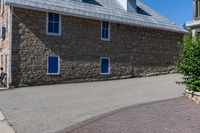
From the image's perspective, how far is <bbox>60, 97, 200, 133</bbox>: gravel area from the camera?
679 cm

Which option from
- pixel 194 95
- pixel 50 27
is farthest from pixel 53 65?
pixel 194 95

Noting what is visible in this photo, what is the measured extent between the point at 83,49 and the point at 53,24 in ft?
9.19

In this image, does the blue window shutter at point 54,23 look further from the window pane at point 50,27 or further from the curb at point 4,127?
the curb at point 4,127

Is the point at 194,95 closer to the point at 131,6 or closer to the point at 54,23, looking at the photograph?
the point at 54,23

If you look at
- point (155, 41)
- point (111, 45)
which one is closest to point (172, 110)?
point (111, 45)

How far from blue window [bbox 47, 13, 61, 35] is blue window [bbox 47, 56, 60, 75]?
167cm

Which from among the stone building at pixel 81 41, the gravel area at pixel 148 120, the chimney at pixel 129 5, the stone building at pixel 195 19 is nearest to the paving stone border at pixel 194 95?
the gravel area at pixel 148 120

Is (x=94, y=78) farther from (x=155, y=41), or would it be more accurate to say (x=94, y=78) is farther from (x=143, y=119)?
(x=143, y=119)

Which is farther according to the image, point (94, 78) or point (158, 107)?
point (94, 78)

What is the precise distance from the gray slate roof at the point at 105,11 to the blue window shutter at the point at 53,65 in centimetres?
311

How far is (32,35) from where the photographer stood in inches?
692

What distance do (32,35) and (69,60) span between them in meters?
3.09

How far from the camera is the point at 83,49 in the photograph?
782 inches

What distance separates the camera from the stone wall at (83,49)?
17312 mm
